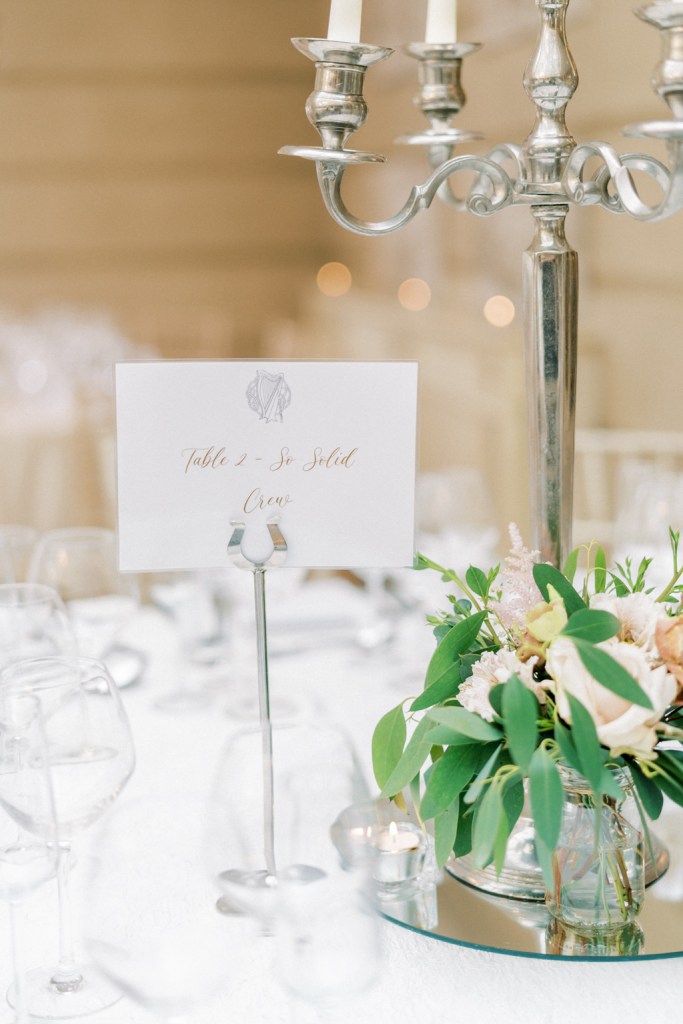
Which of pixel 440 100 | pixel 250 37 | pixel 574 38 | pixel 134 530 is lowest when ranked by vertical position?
pixel 134 530

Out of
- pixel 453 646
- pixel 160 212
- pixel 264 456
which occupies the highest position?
pixel 160 212

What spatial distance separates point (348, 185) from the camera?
467cm

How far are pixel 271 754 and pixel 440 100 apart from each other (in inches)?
24.9

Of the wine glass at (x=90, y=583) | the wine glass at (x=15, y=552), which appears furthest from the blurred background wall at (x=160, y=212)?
the wine glass at (x=90, y=583)

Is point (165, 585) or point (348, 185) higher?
point (348, 185)

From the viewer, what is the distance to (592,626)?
64cm

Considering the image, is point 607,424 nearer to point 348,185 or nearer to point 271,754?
point 271,754

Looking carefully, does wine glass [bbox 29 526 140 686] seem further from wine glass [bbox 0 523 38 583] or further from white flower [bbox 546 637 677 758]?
white flower [bbox 546 637 677 758]

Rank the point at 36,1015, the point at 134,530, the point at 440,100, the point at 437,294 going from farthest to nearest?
the point at 437,294, the point at 440,100, the point at 134,530, the point at 36,1015

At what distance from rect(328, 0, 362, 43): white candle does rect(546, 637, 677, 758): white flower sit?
47cm

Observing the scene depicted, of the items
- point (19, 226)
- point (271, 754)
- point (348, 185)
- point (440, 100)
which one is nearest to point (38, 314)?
point (19, 226)

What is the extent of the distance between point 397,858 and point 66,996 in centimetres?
24

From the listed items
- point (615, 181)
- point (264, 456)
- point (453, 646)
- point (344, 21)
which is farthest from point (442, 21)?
point (453, 646)

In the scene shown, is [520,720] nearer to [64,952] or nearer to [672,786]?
[672,786]
